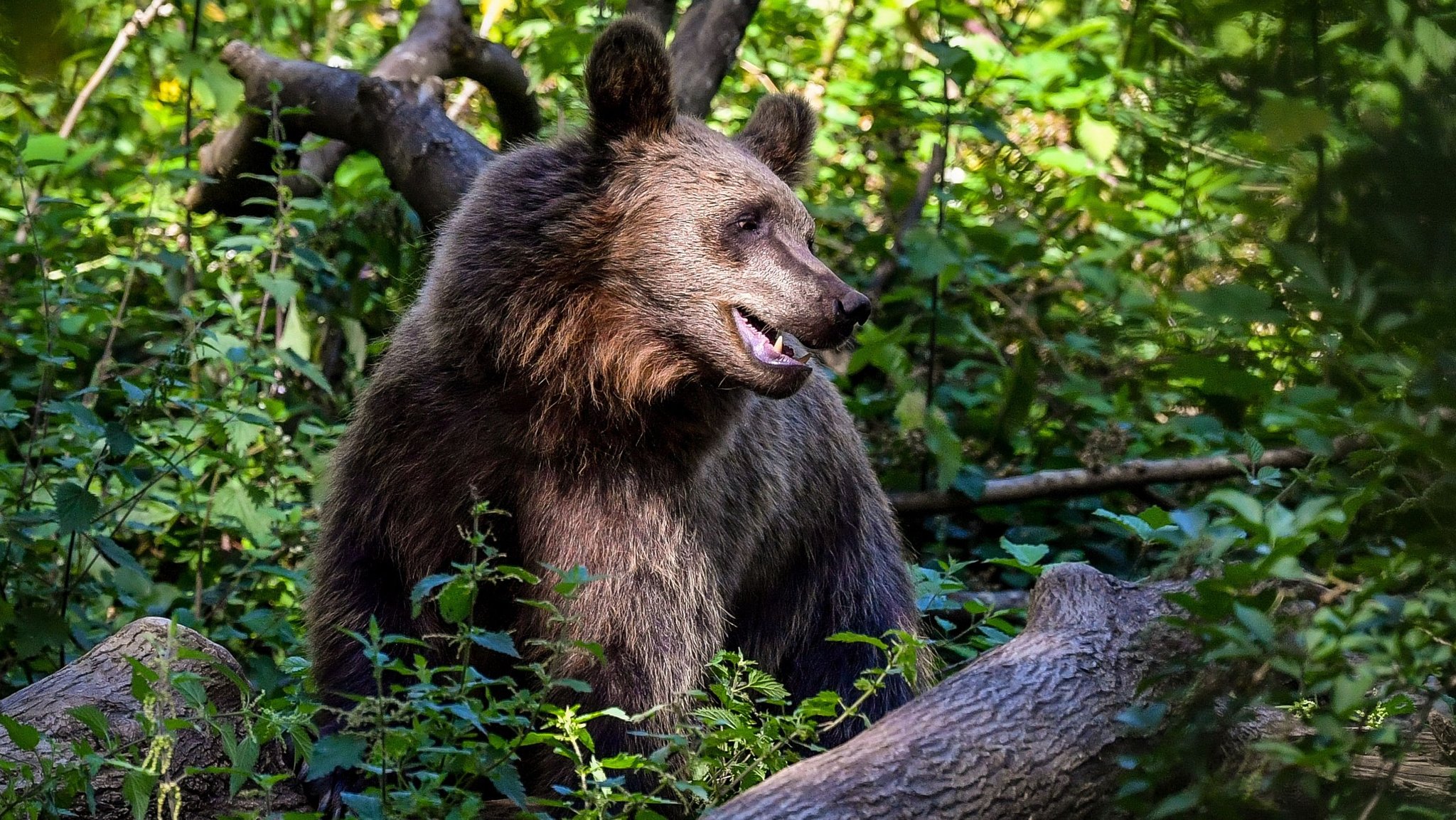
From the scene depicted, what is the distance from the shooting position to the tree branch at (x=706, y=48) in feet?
19.9

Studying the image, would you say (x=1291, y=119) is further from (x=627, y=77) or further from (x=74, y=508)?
(x=74, y=508)

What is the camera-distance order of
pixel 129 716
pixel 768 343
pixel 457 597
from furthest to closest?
pixel 768 343
pixel 129 716
pixel 457 597

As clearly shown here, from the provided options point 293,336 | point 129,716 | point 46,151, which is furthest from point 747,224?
point 46,151

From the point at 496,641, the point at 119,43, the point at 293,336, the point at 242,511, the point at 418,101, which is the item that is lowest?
the point at 242,511

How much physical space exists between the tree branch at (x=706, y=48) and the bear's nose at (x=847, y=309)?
251cm

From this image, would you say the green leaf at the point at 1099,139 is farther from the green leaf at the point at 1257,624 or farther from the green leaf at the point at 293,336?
the green leaf at the point at 1257,624

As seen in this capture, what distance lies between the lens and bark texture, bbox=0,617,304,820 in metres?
3.18

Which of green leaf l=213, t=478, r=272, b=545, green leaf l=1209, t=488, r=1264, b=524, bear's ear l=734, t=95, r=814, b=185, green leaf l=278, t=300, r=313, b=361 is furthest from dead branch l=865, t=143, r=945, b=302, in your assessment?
green leaf l=1209, t=488, r=1264, b=524

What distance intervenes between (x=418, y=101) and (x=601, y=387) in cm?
251

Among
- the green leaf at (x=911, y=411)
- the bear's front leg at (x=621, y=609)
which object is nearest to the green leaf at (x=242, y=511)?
the bear's front leg at (x=621, y=609)

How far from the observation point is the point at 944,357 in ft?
24.4

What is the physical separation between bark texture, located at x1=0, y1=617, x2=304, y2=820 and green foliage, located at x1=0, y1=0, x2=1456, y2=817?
109mm

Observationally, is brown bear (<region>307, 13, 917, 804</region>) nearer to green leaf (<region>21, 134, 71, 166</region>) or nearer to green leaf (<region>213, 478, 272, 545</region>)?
green leaf (<region>213, 478, 272, 545</region>)

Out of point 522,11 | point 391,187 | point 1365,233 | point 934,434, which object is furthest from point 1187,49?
point 522,11
